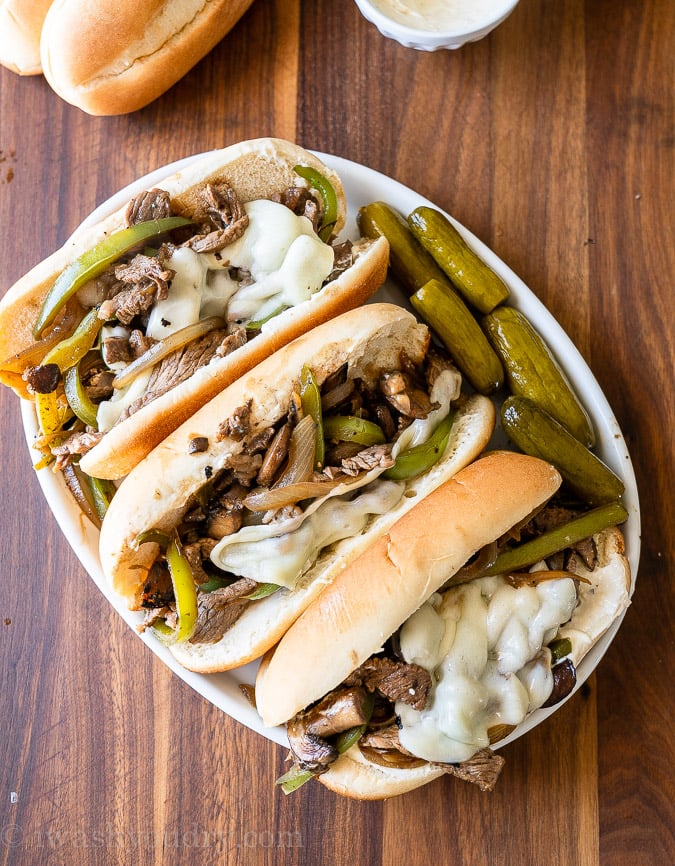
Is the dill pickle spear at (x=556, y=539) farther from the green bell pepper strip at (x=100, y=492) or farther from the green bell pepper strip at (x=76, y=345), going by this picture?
the green bell pepper strip at (x=76, y=345)

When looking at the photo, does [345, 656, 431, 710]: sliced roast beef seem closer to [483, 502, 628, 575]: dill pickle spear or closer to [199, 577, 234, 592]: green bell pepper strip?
[483, 502, 628, 575]: dill pickle spear

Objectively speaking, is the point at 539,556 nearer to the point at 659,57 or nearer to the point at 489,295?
the point at 489,295

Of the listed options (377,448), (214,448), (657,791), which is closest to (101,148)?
(214,448)

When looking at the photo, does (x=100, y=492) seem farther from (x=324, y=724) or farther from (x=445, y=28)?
(x=445, y=28)

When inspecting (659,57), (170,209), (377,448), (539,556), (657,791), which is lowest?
(657,791)

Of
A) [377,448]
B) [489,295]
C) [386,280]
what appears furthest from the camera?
[386,280]

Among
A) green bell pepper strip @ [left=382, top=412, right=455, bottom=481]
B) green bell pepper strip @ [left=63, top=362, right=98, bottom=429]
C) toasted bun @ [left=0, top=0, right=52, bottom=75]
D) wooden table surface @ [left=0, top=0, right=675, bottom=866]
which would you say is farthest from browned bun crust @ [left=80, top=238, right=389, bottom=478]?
toasted bun @ [left=0, top=0, right=52, bottom=75]

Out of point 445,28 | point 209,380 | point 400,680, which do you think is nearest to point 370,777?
point 400,680
